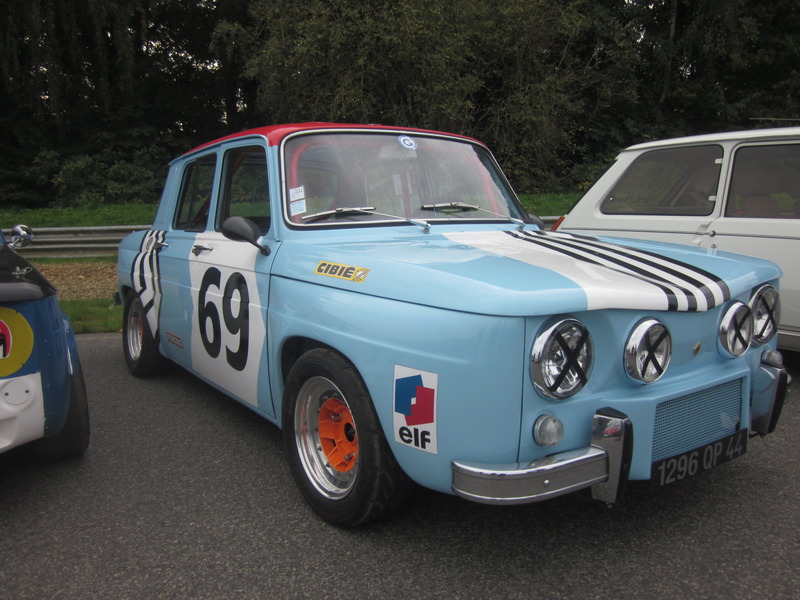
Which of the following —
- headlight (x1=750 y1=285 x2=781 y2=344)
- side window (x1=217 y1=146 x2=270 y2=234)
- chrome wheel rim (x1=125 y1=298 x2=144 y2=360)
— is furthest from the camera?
chrome wheel rim (x1=125 y1=298 x2=144 y2=360)

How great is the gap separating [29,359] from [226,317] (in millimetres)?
961

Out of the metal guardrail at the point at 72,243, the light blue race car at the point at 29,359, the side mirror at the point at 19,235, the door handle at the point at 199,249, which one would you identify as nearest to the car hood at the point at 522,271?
the door handle at the point at 199,249

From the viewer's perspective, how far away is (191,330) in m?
3.84

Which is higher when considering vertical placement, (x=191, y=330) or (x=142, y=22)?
(x=142, y=22)

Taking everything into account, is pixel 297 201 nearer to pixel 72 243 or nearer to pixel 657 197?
pixel 657 197

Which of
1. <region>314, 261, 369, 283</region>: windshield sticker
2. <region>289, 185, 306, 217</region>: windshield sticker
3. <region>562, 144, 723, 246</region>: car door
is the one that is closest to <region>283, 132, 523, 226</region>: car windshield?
<region>289, 185, 306, 217</region>: windshield sticker

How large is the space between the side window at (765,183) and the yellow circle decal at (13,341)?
14.8 ft

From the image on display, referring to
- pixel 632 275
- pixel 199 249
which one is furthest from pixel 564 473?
pixel 199 249

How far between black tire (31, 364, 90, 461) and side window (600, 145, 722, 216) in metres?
4.18

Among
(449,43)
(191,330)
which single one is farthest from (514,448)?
(449,43)

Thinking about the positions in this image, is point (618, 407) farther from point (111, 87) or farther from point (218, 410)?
point (111, 87)

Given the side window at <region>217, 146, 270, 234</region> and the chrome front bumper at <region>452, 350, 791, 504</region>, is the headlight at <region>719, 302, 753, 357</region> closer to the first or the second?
the chrome front bumper at <region>452, 350, 791, 504</region>

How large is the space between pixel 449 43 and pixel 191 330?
14013 millimetres

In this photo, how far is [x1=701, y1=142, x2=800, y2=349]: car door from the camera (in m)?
4.33
